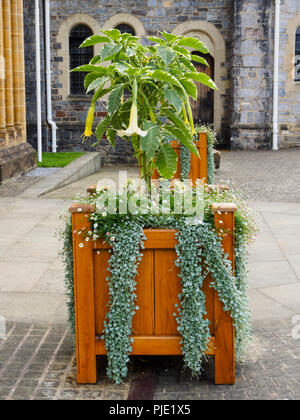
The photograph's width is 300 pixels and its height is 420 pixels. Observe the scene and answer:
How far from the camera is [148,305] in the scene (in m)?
3.94

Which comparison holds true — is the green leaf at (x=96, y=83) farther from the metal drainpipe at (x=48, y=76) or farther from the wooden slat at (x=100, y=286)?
the metal drainpipe at (x=48, y=76)

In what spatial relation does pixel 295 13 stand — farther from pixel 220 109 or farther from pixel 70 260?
pixel 70 260

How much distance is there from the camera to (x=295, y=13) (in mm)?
20078

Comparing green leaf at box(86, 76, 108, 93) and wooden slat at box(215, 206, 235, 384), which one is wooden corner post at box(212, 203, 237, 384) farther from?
green leaf at box(86, 76, 108, 93)

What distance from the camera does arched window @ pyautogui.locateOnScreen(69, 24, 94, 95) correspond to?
784 inches

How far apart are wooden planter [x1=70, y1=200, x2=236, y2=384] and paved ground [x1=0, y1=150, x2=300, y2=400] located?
19cm

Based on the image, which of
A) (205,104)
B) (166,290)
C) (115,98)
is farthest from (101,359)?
(205,104)

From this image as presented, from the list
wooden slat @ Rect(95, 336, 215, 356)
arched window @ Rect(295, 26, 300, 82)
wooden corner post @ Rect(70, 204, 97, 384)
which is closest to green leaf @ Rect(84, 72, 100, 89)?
wooden corner post @ Rect(70, 204, 97, 384)

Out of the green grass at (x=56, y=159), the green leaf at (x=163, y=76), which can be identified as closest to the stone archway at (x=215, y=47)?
the green grass at (x=56, y=159)

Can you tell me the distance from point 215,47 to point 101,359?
17169mm

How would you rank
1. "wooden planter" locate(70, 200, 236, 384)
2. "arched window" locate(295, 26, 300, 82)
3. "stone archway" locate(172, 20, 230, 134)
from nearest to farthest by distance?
"wooden planter" locate(70, 200, 236, 384) → "stone archway" locate(172, 20, 230, 134) → "arched window" locate(295, 26, 300, 82)

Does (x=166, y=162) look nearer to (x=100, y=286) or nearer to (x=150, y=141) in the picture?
(x=150, y=141)
